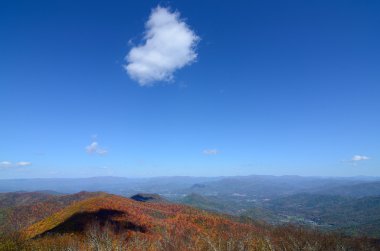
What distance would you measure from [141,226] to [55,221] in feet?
171

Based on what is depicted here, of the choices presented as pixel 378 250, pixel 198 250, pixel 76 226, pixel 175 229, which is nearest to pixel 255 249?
pixel 198 250

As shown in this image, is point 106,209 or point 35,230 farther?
point 106,209

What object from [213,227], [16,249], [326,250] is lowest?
[213,227]

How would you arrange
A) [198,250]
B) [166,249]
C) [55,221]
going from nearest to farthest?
[198,250] < [166,249] < [55,221]

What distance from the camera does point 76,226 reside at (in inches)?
5659

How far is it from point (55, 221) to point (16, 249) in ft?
387

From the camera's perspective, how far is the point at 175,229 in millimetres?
160500

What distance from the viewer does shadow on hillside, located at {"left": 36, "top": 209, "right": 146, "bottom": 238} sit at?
139m

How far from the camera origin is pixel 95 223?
14775 centimetres

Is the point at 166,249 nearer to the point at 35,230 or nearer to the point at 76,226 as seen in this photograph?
the point at 76,226

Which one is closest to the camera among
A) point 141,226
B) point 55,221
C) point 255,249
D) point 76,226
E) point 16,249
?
point 16,249

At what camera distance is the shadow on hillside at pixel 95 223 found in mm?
138625

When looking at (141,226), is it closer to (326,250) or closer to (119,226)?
(119,226)

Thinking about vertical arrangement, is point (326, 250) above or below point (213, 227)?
above
